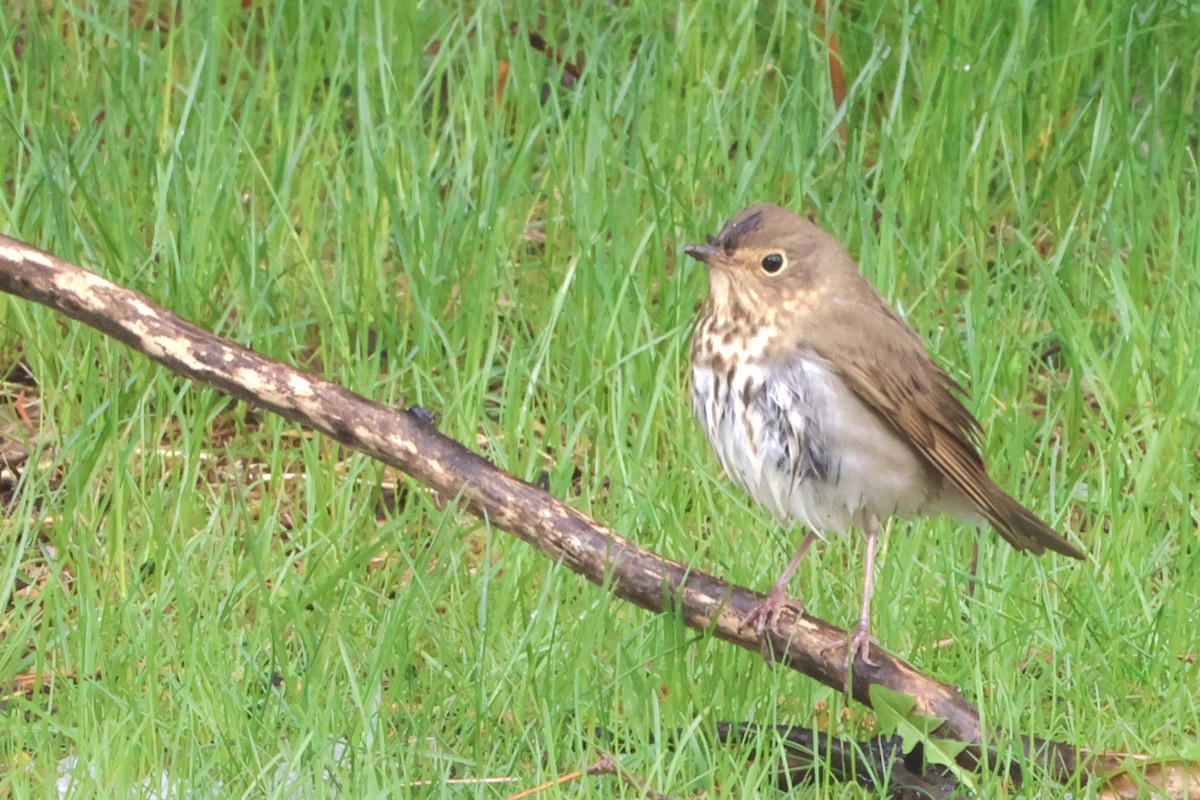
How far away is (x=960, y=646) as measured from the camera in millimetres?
3928

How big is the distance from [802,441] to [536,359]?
132cm

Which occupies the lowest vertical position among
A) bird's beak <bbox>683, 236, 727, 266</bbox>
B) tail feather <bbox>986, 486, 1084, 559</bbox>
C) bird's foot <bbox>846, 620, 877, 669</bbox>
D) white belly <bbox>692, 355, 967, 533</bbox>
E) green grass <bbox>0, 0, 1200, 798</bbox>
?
green grass <bbox>0, 0, 1200, 798</bbox>

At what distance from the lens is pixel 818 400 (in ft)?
12.4

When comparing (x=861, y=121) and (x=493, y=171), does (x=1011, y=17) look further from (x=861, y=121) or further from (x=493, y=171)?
(x=493, y=171)

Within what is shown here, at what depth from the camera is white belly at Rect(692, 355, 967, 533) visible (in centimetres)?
375

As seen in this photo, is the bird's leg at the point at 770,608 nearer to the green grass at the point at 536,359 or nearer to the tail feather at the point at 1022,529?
the green grass at the point at 536,359

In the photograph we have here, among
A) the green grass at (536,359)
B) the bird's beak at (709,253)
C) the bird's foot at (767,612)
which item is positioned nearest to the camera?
the bird's foot at (767,612)

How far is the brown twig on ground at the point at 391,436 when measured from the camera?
3.41 metres

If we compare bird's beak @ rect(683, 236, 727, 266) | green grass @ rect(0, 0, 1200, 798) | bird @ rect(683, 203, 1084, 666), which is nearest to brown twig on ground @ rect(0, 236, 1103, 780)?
green grass @ rect(0, 0, 1200, 798)

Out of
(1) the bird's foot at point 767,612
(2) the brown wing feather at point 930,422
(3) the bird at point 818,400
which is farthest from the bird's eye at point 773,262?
(1) the bird's foot at point 767,612

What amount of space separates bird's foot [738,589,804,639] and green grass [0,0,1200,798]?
147 millimetres

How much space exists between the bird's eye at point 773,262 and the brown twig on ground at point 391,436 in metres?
0.74

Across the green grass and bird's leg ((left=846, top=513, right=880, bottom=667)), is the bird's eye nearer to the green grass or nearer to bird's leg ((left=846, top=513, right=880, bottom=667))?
bird's leg ((left=846, top=513, right=880, bottom=667))

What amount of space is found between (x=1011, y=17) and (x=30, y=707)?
12.2 feet
